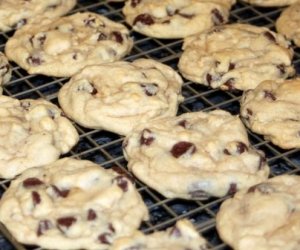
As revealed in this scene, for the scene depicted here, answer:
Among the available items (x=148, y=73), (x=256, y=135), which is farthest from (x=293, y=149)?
(x=148, y=73)

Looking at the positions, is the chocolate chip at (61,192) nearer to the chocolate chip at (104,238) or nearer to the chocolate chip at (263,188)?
the chocolate chip at (104,238)

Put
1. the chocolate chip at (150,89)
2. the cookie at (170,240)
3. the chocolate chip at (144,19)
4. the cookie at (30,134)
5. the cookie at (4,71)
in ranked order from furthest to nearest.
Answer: the chocolate chip at (144,19) → the cookie at (4,71) → the chocolate chip at (150,89) → the cookie at (30,134) → the cookie at (170,240)

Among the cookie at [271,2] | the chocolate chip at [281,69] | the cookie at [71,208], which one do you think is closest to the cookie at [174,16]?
the cookie at [271,2]

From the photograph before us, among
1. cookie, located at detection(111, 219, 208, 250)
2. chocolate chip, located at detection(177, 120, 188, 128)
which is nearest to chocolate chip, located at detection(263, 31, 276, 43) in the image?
chocolate chip, located at detection(177, 120, 188, 128)

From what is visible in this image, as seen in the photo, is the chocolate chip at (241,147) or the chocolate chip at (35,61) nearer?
the chocolate chip at (241,147)

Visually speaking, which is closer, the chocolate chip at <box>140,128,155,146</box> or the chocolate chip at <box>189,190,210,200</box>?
the chocolate chip at <box>189,190,210,200</box>

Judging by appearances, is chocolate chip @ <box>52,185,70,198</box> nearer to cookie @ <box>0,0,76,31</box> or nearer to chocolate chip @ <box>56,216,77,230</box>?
chocolate chip @ <box>56,216,77,230</box>

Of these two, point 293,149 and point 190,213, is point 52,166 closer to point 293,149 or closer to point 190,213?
point 190,213
